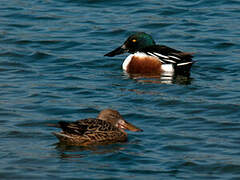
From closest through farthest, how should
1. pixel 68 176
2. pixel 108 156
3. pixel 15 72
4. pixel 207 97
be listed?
pixel 68 176
pixel 108 156
pixel 207 97
pixel 15 72

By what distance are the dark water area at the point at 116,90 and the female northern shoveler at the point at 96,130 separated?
14 cm

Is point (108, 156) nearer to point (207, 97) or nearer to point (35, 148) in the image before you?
point (35, 148)

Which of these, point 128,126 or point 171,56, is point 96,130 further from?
point 171,56

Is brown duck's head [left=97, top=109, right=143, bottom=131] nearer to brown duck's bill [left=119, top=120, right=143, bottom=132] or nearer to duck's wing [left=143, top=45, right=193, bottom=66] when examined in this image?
brown duck's bill [left=119, top=120, right=143, bottom=132]

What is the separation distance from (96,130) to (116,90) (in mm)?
3054

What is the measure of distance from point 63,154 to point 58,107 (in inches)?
86.6

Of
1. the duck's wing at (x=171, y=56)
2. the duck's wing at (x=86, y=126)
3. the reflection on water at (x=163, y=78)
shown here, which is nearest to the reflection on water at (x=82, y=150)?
the duck's wing at (x=86, y=126)

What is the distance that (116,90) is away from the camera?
12.6m

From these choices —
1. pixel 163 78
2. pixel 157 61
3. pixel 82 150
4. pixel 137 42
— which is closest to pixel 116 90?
pixel 163 78

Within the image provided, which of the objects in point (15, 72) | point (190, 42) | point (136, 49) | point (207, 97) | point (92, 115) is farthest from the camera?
point (190, 42)

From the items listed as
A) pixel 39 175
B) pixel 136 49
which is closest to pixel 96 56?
pixel 136 49

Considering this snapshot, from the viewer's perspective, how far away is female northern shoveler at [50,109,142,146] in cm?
933

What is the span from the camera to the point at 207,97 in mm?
11977

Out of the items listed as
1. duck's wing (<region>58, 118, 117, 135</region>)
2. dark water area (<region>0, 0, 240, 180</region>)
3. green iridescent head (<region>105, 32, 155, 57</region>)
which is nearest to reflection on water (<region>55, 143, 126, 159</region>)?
dark water area (<region>0, 0, 240, 180</region>)
